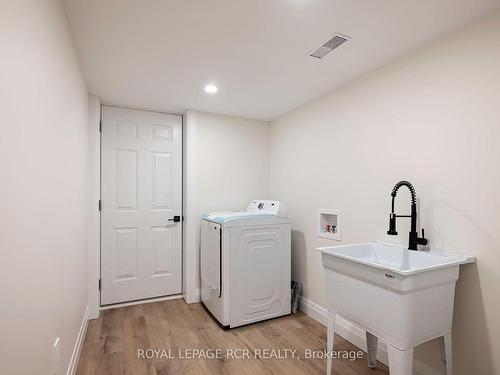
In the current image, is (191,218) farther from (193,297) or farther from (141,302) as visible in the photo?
(141,302)

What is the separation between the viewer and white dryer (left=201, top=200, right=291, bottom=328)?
2604mm

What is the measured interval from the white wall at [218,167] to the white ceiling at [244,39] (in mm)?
719

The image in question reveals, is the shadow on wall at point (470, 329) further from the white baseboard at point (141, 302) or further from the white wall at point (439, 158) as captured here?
the white baseboard at point (141, 302)

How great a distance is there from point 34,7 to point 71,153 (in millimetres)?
1009

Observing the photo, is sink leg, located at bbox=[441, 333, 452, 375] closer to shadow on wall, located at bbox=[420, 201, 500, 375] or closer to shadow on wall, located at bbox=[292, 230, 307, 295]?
shadow on wall, located at bbox=[420, 201, 500, 375]

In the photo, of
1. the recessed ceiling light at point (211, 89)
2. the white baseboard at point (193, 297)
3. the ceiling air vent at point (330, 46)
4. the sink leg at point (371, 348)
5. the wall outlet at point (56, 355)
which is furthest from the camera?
the white baseboard at point (193, 297)

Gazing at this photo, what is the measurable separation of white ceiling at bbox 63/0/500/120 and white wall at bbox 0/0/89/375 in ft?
0.95

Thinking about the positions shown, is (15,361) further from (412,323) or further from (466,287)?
(466,287)

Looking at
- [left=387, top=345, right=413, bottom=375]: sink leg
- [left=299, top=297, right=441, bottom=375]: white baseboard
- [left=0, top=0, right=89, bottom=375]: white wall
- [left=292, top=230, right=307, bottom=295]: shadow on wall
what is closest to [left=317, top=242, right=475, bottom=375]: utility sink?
[left=387, top=345, right=413, bottom=375]: sink leg

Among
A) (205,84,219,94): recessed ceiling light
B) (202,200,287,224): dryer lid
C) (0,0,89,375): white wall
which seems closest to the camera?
(0,0,89,375): white wall

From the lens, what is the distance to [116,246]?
3.07 m

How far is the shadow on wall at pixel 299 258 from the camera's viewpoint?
2984mm

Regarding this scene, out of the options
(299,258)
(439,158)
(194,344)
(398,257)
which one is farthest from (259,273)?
(439,158)

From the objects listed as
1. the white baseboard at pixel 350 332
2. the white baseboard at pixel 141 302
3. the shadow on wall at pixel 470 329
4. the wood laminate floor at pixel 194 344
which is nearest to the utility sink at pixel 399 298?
the shadow on wall at pixel 470 329
